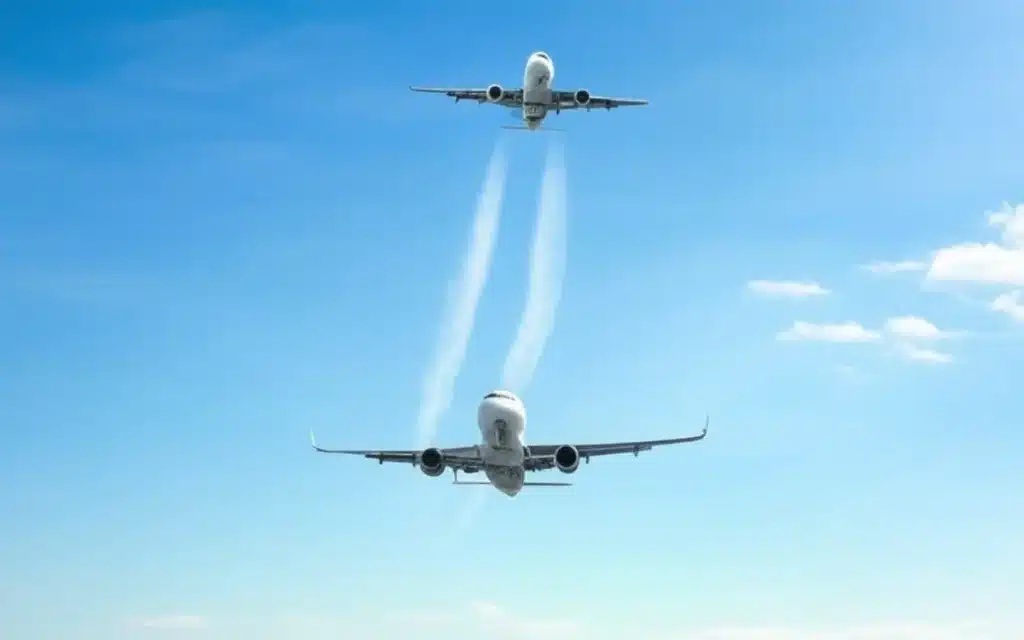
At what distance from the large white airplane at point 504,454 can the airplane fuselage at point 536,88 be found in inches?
1492

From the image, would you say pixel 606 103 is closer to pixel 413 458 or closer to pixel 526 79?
pixel 526 79

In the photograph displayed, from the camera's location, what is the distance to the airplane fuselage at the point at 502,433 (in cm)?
10744

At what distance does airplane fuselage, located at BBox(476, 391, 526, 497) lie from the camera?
352 feet

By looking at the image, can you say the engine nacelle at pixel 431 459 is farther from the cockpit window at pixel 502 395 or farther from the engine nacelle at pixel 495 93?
the engine nacelle at pixel 495 93

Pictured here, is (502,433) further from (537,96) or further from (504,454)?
(537,96)

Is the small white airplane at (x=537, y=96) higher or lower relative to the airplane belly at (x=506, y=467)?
higher

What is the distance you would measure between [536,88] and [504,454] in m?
45.8

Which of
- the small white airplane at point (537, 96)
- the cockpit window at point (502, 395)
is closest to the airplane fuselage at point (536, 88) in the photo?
the small white airplane at point (537, 96)

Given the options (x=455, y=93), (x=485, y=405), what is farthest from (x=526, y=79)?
(x=485, y=405)

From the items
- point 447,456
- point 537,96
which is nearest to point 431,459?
point 447,456

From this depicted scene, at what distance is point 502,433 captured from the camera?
10775cm

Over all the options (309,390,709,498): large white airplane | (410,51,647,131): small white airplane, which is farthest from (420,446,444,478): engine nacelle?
(410,51,647,131): small white airplane

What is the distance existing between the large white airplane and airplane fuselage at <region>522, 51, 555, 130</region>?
3789cm

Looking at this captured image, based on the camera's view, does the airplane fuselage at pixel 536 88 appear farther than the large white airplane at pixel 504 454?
Yes
